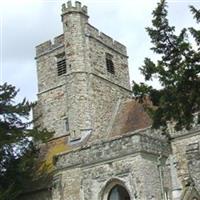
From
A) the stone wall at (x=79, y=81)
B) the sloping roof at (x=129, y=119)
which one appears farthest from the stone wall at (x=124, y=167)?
the stone wall at (x=79, y=81)

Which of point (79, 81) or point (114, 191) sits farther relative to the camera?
point (79, 81)

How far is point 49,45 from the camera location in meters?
33.5

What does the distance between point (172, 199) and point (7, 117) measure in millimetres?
8255

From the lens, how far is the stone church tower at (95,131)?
877 inches

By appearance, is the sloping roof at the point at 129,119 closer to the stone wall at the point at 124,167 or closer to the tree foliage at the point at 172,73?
the stone wall at the point at 124,167

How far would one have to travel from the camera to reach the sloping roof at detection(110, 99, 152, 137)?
2791 cm

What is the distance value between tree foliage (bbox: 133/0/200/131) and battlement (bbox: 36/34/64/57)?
19863mm

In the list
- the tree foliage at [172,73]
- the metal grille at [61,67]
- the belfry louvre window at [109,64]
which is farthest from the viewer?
the belfry louvre window at [109,64]

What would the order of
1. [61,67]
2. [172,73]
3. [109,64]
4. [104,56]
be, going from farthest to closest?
[109,64], [104,56], [61,67], [172,73]

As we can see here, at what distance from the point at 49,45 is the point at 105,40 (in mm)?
3171

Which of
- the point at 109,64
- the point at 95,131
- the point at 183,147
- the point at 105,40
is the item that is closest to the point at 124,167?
the point at 183,147

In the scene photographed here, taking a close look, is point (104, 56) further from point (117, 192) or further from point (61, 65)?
point (117, 192)

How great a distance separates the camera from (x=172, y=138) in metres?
24.1

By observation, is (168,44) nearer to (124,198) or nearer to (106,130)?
(124,198)
